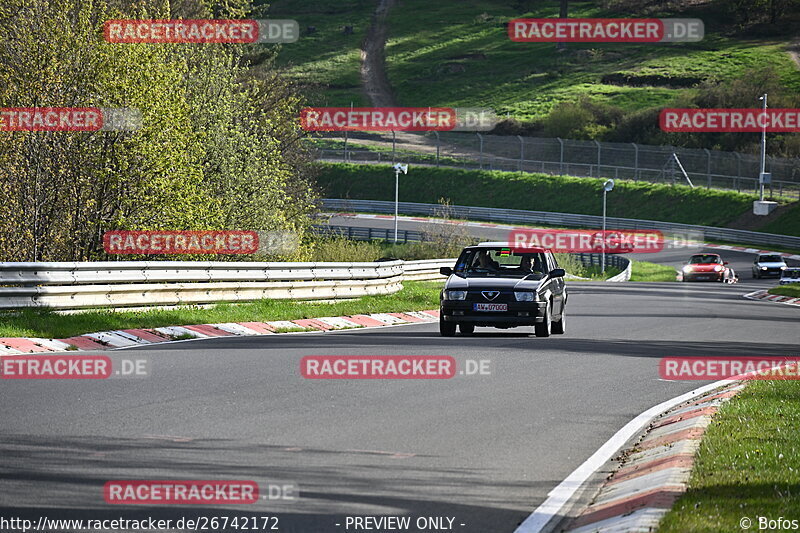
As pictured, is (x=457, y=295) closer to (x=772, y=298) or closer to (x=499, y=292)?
(x=499, y=292)

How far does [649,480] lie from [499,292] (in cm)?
1141

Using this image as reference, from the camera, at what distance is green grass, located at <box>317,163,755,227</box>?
76312mm

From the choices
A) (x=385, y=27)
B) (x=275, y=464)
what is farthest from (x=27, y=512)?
(x=385, y=27)

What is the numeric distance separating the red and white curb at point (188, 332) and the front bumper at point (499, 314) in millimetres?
3312

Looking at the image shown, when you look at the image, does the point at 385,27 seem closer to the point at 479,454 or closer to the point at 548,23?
the point at 548,23

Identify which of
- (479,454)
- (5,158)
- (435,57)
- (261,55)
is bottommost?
(479,454)

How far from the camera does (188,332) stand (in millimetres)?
18922

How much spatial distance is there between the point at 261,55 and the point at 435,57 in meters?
84.1

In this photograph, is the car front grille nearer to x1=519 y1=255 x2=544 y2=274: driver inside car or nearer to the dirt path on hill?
x1=519 y1=255 x2=544 y2=274: driver inside car

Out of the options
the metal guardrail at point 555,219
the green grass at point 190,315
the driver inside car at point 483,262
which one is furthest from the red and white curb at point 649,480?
the metal guardrail at point 555,219

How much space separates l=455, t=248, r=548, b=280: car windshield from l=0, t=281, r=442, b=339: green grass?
13.0 ft

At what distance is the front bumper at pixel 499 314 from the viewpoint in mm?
19125

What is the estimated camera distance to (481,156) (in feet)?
293

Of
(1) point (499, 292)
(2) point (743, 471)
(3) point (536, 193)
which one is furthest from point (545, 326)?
(3) point (536, 193)
